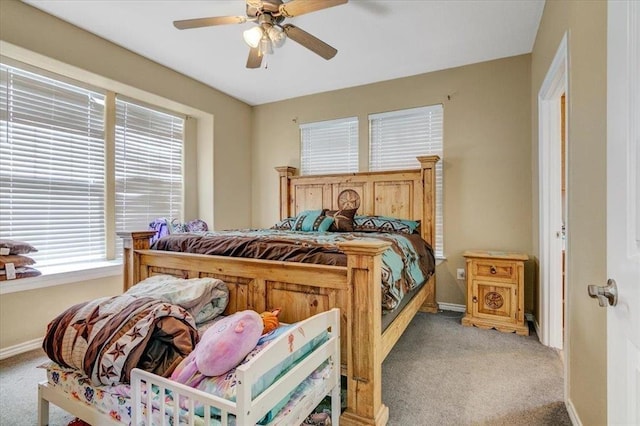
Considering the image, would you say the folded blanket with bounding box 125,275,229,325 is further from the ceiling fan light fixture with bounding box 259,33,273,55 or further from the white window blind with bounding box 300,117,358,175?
the white window blind with bounding box 300,117,358,175

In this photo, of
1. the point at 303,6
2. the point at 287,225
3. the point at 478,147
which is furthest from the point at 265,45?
the point at 478,147

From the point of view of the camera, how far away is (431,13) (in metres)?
2.65

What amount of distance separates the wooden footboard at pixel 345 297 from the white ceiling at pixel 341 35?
2072 millimetres

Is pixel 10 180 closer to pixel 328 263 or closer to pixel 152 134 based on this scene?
pixel 152 134

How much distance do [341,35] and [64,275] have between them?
3.37 meters

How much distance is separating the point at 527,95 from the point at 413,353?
2814 mm

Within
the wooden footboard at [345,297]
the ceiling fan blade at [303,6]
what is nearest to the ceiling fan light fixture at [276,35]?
the ceiling fan blade at [303,6]

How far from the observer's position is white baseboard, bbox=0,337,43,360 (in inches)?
98.8

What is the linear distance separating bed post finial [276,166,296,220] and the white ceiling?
116cm

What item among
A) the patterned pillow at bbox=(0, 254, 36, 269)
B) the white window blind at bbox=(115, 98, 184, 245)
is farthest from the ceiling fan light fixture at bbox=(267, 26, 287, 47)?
the patterned pillow at bbox=(0, 254, 36, 269)

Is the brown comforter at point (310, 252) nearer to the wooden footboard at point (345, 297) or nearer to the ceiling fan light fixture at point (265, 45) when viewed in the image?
the wooden footboard at point (345, 297)

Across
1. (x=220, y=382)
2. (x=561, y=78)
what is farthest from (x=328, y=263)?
(x=561, y=78)

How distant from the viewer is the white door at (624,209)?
67cm

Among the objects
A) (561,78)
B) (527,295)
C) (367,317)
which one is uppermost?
(561,78)
